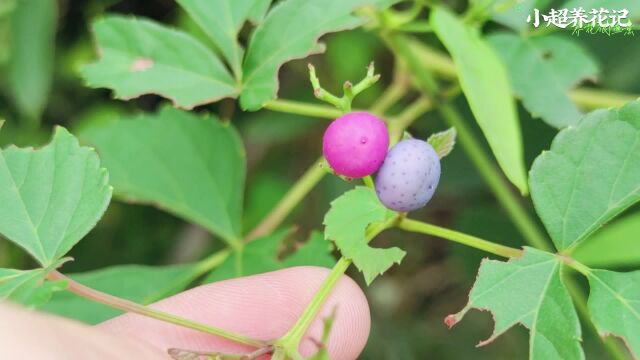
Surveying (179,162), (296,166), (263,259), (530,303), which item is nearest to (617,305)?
(530,303)

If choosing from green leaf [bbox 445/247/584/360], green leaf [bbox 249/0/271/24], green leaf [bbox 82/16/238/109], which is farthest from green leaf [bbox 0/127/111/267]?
green leaf [bbox 445/247/584/360]

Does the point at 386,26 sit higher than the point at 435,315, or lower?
higher

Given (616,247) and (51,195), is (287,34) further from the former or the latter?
(616,247)

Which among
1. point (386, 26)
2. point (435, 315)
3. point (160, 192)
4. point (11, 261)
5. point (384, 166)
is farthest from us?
point (435, 315)

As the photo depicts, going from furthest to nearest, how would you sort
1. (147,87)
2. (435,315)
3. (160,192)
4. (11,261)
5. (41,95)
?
1. (435,315)
2. (11,261)
3. (41,95)
4. (160,192)
5. (147,87)

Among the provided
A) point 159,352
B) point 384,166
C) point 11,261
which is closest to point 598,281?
point 384,166

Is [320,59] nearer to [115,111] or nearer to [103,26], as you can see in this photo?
[115,111]
